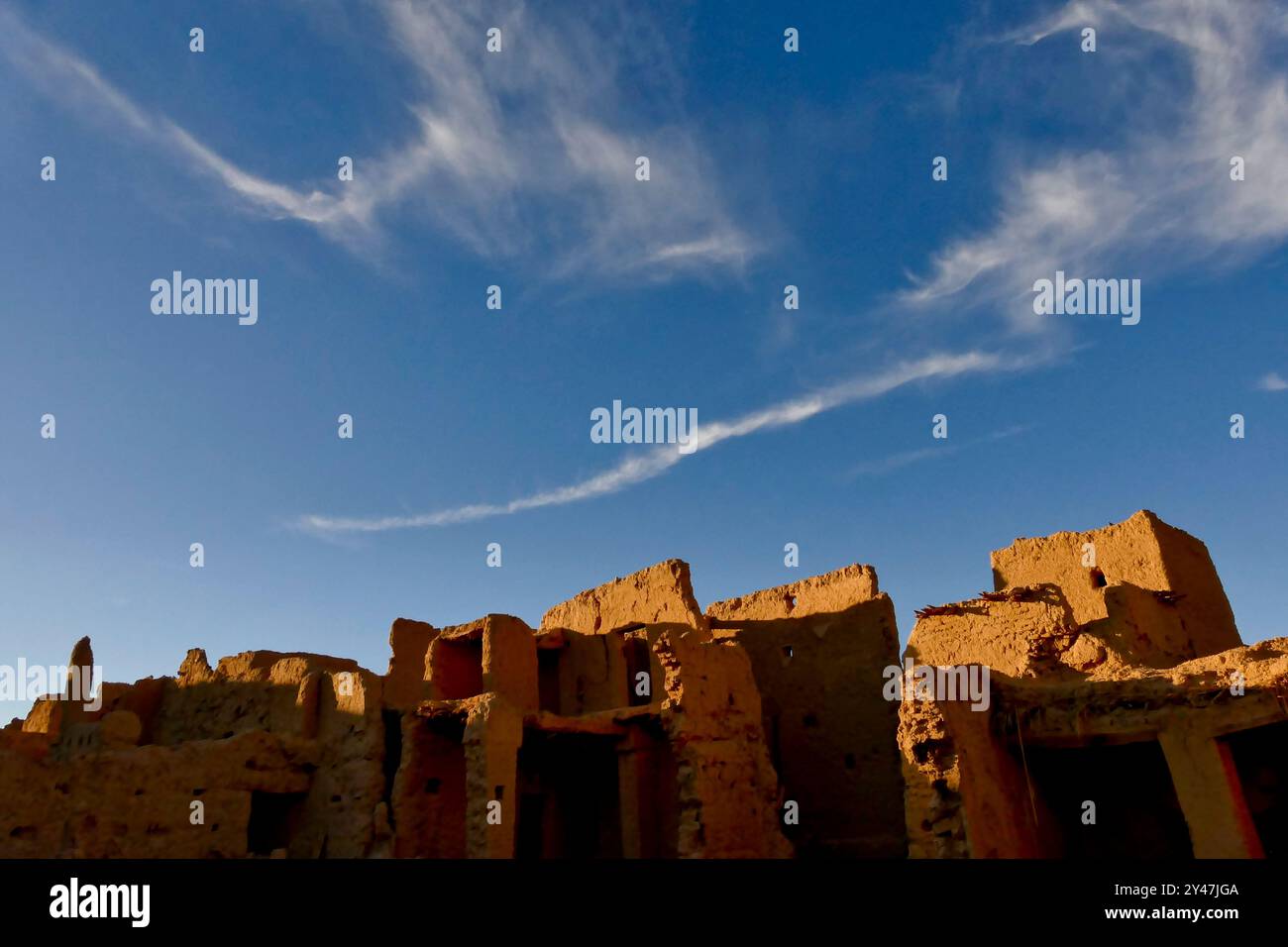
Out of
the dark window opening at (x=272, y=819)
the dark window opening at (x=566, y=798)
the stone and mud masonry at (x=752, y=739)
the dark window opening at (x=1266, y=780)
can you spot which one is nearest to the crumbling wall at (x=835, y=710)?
the stone and mud masonry at (x=752, y=739)

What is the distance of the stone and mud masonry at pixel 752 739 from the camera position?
42.6 ft

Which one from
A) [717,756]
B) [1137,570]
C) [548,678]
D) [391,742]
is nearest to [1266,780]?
[1137,570]

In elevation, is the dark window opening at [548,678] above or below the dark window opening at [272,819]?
above

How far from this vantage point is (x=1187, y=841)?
14.4 metres

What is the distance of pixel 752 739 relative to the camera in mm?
17859

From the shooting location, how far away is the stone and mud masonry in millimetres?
12992

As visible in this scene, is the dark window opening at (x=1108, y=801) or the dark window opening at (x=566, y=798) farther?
the dark window opening at (x=566, y=798)

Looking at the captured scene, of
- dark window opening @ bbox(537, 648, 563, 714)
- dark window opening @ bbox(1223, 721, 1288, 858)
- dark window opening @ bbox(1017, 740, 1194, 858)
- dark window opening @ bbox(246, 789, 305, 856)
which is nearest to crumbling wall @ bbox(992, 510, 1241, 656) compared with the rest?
dark window opening @ bbox(1223, 721, 1288, 858)

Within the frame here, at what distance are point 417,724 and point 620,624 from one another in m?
7.57

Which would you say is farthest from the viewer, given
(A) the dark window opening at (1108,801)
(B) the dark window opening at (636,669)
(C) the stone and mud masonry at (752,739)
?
(B) the dark window opening at (636,669)

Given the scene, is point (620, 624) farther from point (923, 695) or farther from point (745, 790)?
point (923, 695)

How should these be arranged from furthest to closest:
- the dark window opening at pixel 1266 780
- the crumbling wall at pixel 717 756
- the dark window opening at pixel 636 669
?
the dark window opening at pixel 636 669 → the crumbling wall at pixel 717 756 → the dark window opening at pixel 1266 780

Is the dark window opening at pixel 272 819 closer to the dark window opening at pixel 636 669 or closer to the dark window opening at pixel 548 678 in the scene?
the dark window opening at pixel 548 678

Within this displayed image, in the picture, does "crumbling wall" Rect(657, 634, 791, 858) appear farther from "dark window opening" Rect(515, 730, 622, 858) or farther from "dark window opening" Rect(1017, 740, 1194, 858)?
"dark window opening" Rect(1017, 740, 1194, 858)
